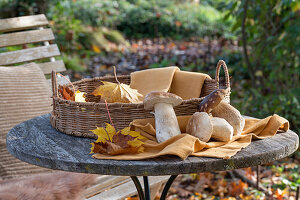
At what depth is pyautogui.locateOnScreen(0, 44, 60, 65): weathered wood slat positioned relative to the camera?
3021mm

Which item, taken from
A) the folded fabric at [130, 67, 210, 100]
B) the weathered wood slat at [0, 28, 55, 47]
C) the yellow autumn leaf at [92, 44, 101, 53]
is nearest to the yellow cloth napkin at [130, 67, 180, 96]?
the folded fabric at [130, 67, 210, 100]

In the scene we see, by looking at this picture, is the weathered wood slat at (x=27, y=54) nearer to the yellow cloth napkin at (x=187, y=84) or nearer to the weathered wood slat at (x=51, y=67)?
Result: the weathered wood slat at (x=51, y=67)

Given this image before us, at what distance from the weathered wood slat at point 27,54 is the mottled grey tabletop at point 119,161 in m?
1.61

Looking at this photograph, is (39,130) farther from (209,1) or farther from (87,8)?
(209,1)

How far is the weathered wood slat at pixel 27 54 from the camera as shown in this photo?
119 inches

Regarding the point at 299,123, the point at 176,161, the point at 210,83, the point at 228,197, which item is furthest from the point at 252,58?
the point at 176,161

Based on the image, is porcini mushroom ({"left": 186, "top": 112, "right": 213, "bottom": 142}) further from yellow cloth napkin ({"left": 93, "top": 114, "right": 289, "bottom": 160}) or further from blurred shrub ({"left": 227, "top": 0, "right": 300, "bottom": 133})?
blurred shrub ({"left": 227, "top": 0, "right": 300, "bottom": 133})

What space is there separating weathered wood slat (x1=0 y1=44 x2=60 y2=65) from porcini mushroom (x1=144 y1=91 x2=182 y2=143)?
1.98 meters

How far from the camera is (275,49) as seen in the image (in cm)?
402

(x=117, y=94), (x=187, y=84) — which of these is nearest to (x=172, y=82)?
(x=187, y=84)

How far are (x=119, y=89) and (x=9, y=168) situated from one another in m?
1.03

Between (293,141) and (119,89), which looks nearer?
(293,141)

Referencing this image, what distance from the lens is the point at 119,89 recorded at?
1585 mm

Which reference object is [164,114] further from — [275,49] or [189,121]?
[275,49]
